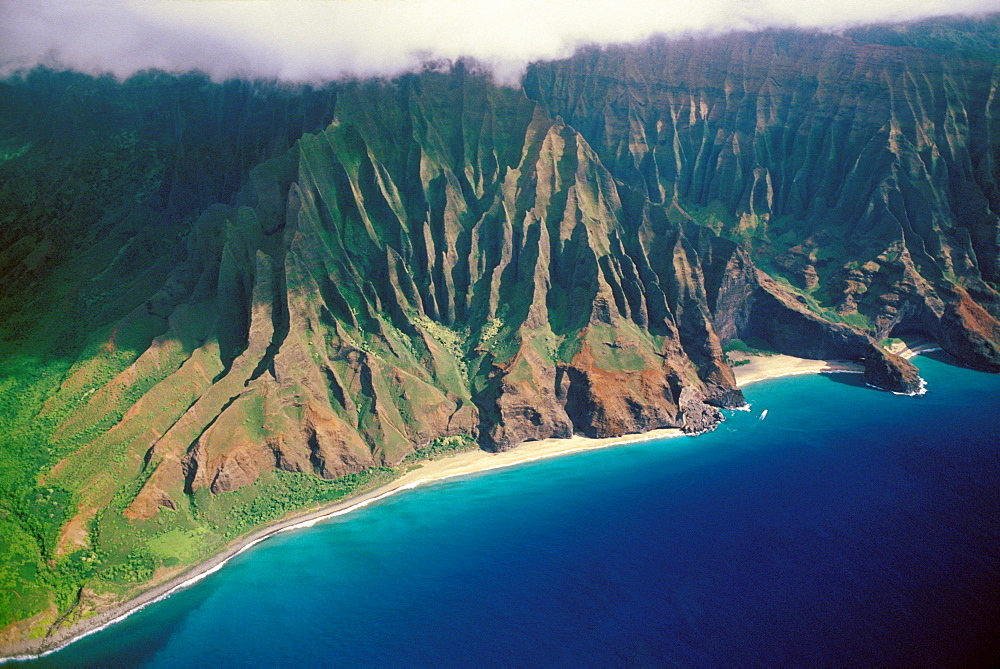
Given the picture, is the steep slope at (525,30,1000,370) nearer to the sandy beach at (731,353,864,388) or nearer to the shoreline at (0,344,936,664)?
the sandy beach at (731,353,864,388)

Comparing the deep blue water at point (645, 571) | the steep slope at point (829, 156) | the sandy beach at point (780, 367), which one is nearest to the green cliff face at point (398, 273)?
the steep slope at point (829, 156)

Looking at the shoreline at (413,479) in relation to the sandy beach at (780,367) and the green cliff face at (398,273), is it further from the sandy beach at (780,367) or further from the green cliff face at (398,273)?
the green cliff face at (398,273)

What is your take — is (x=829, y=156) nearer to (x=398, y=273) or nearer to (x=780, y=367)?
(x=780, y=367)

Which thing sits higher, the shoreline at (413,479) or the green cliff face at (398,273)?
the green cliff face at (398,273)

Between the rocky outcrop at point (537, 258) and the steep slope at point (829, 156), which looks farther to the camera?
the steep slope at point (829, 156)

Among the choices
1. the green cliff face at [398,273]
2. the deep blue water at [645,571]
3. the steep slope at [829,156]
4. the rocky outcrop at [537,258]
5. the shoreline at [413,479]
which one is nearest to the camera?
the deep blue water at [645,571]

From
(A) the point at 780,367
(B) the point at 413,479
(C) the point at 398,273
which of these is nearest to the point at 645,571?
(B) the point at 413,479
